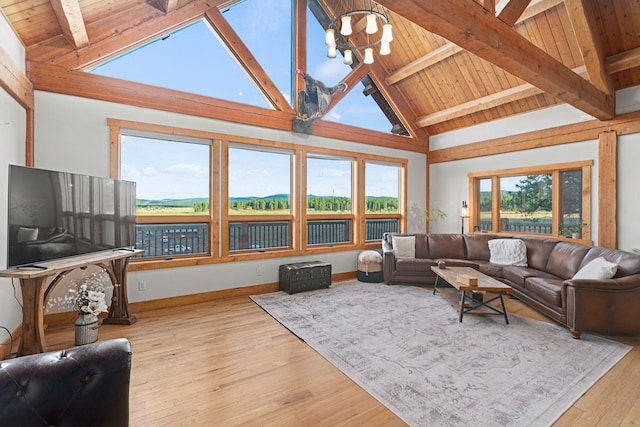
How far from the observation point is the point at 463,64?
18.0ft

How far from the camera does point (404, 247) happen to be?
5.56 meters

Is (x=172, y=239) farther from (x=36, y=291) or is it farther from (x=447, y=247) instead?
(x=447, y=247)

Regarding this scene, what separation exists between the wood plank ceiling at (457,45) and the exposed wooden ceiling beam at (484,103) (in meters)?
0.02

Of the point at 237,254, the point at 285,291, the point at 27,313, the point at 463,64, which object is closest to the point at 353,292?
the point at 285,291

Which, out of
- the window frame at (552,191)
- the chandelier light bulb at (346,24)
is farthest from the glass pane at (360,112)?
the window frame at (552,191)

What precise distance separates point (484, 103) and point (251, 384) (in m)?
5.99

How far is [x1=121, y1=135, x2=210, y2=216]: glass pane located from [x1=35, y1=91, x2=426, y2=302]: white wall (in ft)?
0.93

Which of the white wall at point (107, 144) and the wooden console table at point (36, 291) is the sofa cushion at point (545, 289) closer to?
the white wall at point (107, 144)

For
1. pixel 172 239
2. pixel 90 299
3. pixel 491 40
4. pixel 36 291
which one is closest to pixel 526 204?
pixel 491 40

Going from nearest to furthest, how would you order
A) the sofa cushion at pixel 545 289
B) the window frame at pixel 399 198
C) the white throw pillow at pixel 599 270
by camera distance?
the white throw pillow at pixel 599 270 → the sofa cushion at pixel 545 289 → the window frame at pixel 399 198

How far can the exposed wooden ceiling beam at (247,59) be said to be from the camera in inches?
177

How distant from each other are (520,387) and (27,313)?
3970 millimetres

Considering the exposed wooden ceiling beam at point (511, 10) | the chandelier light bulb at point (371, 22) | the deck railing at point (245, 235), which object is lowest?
the deck railing at point (245, 235)

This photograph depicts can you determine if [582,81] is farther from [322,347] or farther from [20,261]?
[20,261]
